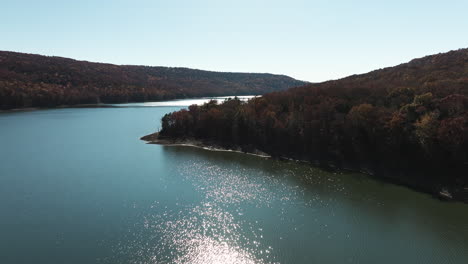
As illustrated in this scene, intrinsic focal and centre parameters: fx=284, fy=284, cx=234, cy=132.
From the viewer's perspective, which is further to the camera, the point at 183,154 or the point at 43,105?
the point at 43,105

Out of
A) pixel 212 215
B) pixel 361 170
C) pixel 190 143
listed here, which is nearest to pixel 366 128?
pixel 361 170

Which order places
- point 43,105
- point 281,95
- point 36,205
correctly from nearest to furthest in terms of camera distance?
point 36,205, point 281,95, point 43,105

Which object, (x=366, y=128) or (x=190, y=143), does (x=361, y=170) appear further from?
(x=190, y=143)

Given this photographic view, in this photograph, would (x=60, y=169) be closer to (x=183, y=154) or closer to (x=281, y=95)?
(x=183, y=154)

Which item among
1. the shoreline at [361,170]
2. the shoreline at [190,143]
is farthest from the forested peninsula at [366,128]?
the shoreline at [190,143]

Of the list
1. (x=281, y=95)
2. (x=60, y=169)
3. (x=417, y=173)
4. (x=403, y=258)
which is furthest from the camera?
(x=281, y=95)

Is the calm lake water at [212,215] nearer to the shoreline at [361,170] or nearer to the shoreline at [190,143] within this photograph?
the shoreline at [361,170]

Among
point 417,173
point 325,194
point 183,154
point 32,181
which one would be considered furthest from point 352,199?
point 32,181
